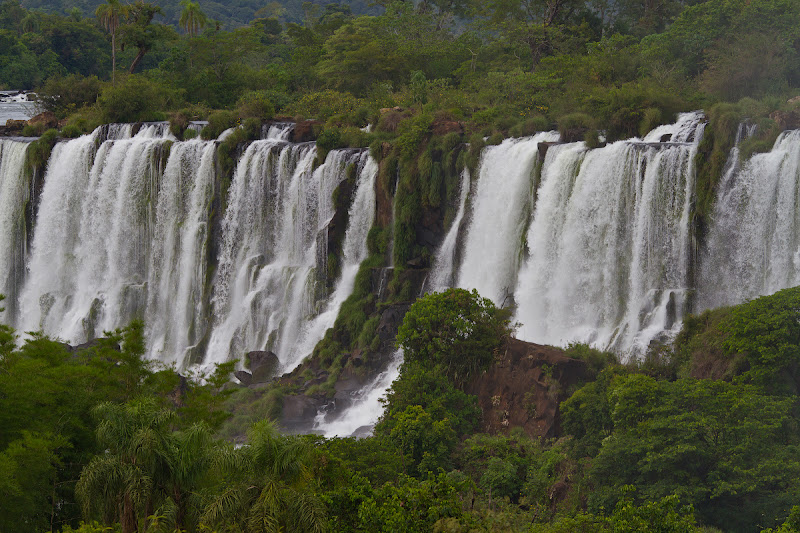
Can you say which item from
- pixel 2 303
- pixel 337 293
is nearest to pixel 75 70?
pixel 2 303

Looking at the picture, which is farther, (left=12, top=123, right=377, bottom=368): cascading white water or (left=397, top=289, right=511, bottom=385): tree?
(left=12, top=123, right=377, bottom=368): cascading white water

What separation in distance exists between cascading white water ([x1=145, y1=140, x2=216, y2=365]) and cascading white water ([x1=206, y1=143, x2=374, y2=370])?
44.8 inches

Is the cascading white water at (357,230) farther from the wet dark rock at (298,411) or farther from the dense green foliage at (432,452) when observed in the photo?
the dense green foliage at (432,452)

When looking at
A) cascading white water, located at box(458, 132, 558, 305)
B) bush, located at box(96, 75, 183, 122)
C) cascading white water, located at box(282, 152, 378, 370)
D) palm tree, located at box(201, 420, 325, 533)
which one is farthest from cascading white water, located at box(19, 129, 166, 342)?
palm tree, located at box(201, 420, 325, 533)

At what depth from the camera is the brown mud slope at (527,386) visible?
25484 mm

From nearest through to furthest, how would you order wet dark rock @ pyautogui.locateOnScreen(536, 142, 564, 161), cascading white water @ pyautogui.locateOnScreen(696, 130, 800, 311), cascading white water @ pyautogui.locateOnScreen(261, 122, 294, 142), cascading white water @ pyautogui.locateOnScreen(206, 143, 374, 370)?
cascading white water @ pyautogui.locateOnScreen(696, 130, 800, 311) < wet dark rock @ pyautogui.locateOnScreen(536, 142, 564, 161) < cascading white water @ pyautogui.locateOnScreen(206, 143, 374, 370) < cascading white water @ pyautogui.locateOnScreen(261, 122, 294, 142)

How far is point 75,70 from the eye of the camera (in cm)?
7319

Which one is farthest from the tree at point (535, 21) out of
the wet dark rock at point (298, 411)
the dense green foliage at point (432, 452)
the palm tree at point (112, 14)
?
the dense green foliage at point (432, 452)

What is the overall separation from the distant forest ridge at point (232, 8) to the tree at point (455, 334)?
77144 millimetres

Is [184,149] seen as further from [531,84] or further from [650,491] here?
[650,491]

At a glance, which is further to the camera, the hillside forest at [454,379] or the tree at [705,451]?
the tree at [705,451]

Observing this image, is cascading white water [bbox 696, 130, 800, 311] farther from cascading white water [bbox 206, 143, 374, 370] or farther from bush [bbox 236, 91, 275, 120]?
bush [bbox 236, 91, 275, 120]

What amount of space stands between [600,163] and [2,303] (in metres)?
28.4

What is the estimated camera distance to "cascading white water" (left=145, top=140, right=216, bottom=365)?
3925 cm
